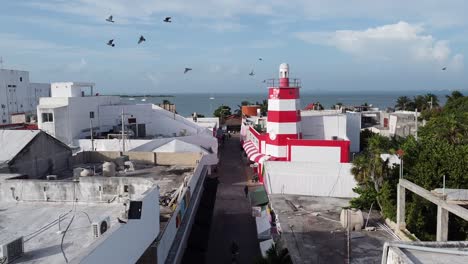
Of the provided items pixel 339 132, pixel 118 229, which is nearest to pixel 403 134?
pixel 339 132

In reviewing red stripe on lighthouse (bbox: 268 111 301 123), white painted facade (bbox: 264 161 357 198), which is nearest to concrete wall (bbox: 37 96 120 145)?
red stripe on lighthouse (bbox: 268 111 301 123)

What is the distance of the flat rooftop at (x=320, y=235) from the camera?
592 inches

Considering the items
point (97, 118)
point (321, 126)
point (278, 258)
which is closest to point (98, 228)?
point (278, 258)

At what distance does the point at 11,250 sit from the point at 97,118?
101 feet

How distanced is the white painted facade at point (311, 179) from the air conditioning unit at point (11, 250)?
1657cm

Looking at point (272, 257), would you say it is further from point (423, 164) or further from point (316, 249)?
point (423, 164)

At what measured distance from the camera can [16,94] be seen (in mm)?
58250

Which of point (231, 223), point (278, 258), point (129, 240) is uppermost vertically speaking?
point (129, 240)

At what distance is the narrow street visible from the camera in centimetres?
2095

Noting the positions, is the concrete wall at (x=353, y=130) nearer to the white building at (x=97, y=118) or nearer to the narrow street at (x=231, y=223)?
the narrow street at (x=231, y=223)

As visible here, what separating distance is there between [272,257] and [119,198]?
18.9 feet

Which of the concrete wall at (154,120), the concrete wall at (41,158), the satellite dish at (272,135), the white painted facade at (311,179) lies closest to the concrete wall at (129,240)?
the concrete wall at (41,158)

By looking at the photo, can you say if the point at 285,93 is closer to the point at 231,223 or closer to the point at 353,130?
the point at 231,223

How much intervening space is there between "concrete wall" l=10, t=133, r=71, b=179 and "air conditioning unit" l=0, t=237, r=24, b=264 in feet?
35.3
